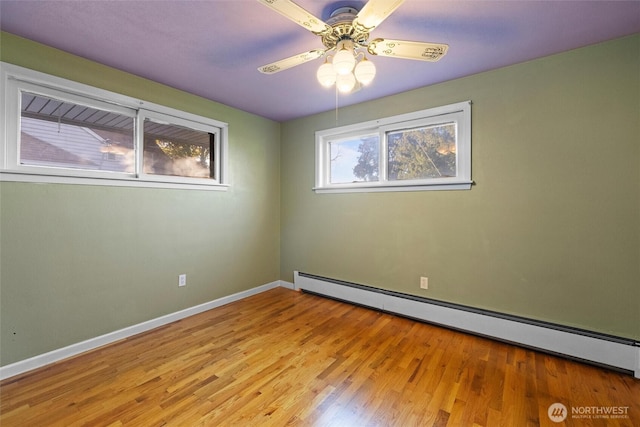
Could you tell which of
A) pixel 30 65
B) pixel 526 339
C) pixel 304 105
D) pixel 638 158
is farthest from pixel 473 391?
pixel 30 65

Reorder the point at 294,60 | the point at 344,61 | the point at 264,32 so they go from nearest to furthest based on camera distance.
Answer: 1. the point at 344,61
2. the point at 294,60
3. the point at 264,32

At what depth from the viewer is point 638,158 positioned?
6.34ft

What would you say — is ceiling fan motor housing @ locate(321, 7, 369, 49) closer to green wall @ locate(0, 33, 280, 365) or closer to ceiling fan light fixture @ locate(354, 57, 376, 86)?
ceiling fan light fixture @ locate(354, 57, 376, 86)

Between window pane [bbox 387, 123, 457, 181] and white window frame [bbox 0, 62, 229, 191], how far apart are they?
2105mm

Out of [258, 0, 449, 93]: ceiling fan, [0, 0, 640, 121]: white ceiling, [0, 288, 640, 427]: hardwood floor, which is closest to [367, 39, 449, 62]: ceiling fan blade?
[258, 0, 449, 93]: ceiling fan

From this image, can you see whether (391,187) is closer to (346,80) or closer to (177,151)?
(346,80)

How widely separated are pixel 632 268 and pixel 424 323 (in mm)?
1622

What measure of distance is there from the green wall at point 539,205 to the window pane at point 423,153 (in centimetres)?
23

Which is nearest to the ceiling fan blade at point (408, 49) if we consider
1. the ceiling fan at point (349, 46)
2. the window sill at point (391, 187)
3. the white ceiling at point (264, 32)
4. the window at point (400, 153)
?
the ceiling fan at point (349, 46)

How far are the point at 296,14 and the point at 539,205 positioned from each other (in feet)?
7.66

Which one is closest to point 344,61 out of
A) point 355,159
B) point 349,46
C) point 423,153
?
point 349,46

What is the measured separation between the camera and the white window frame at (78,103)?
193 centimetres

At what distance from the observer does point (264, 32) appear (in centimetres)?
188

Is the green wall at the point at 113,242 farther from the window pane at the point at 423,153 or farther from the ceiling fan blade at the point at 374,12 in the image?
the ceiling fan blade at the point at 374,12
